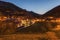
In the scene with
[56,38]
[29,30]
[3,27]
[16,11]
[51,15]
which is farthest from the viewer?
[16,11]

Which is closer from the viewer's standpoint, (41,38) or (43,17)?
(41,38)

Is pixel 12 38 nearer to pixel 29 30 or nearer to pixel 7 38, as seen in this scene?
pixel 7 38

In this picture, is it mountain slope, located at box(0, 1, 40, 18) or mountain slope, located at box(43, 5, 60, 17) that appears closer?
mountain slope, located at box(43, 5, 60, 17)

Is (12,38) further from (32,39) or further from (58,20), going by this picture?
(58,20)

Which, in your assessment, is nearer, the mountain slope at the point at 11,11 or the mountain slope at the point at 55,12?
the mountain slope at the point at 55,12

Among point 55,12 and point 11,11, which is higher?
point 11,11

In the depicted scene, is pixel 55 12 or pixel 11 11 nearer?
pixel 55 12

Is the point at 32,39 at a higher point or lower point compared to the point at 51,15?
lower

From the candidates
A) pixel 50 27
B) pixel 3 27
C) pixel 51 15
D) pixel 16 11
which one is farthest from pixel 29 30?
pixel 16 11

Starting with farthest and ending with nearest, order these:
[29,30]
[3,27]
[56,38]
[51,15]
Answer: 1. [51,15]
2. [3,27]
3. [29,30]
4. [56,38]

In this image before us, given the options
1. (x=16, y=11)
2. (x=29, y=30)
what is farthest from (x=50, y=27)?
(x=16, y=11)
